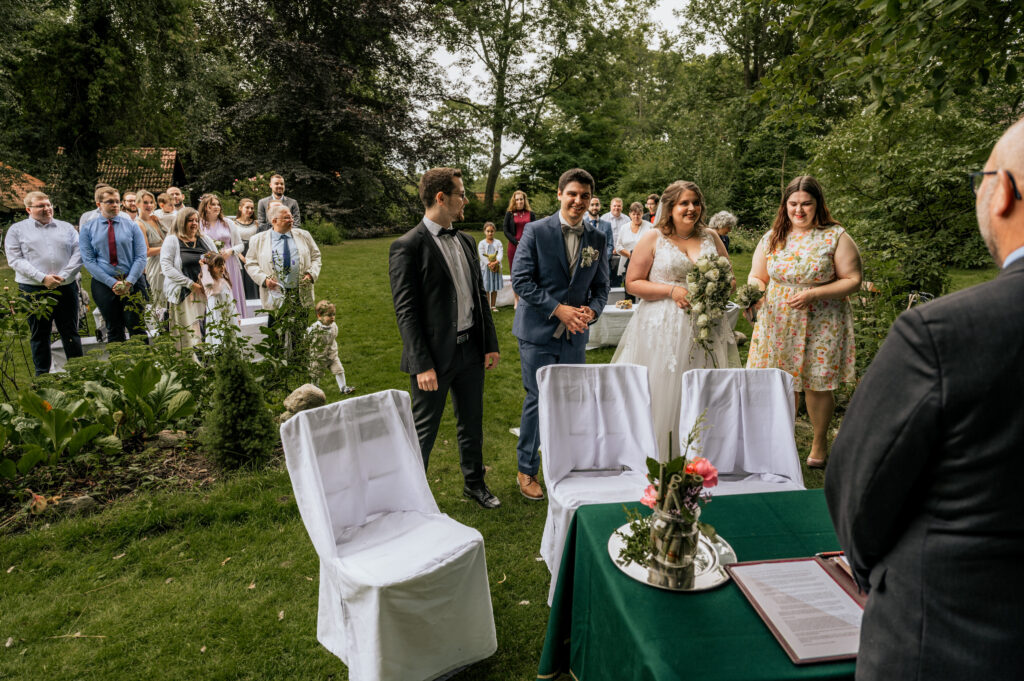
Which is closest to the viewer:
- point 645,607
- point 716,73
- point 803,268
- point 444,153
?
point 645,607

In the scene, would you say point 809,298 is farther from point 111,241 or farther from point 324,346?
point 111,241

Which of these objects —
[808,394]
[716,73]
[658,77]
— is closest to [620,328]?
[808,394]

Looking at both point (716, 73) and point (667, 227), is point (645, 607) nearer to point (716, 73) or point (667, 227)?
point (667, 227)

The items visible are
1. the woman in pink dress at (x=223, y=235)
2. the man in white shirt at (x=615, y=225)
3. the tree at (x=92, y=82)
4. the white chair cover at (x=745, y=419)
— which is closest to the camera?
the white chair cover at (x=745, y=419)

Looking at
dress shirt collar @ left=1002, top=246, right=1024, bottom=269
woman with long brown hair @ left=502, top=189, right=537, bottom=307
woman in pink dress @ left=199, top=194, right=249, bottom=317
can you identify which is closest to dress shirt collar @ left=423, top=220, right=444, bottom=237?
dress shirt collar @ left=1002, top=246, right=1024, bottom=269

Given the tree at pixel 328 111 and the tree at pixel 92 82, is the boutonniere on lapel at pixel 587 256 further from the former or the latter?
the tree at pixel 92 82

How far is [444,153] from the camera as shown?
22.7 meters

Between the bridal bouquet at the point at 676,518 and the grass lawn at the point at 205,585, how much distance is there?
1331 millimetres

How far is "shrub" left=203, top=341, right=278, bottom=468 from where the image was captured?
4.54 metres

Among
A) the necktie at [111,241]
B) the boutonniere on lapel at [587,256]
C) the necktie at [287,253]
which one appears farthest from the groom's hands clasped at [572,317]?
the necktie at [111,241]

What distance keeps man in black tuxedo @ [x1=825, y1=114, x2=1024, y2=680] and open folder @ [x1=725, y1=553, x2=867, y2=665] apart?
1.14 feet

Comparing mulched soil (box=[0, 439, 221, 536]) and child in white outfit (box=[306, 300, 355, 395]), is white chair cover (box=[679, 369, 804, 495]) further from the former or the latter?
child in white outfit (box=[306, 300, 355, 395])

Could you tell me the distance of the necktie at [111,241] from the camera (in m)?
6.96

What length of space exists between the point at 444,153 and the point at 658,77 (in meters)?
22.7
